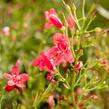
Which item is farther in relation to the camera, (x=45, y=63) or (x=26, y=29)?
(x=26, y=29)

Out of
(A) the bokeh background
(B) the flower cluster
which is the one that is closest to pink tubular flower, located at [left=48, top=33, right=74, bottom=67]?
(B) the flower cluster

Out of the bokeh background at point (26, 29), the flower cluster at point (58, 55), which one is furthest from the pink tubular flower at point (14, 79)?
the bokeh background at point (26, 29)

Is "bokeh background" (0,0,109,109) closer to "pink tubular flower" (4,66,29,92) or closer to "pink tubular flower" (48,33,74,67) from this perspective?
"pink tubular flower" (4,66,29,92)

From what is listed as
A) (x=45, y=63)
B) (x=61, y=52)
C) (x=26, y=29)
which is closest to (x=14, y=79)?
(x=45, y=63)

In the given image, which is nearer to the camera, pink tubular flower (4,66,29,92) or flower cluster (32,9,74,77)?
flower cluster (32,9,74,77)

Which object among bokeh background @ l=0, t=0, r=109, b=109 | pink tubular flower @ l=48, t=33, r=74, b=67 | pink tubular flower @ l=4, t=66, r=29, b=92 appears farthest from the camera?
bokeh background @ l=0, t=0, r=109, b=109

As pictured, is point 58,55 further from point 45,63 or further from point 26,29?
point 26,29

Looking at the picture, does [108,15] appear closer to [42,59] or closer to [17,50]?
[17,50]

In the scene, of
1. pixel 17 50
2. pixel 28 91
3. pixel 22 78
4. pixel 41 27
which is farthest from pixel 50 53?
pixel 41 27

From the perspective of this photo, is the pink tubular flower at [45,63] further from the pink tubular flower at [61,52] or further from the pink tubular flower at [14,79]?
the pink tubular flower at [14,79]
